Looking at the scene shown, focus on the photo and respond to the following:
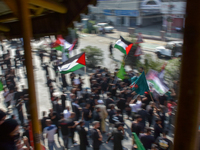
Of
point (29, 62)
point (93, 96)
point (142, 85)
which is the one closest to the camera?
point (29, 62)

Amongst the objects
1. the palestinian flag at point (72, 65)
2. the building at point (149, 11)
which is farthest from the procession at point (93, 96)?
the building at point (149, 11)

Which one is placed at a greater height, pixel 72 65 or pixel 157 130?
pixel 72 65

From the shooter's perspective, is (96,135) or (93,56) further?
(93,56)

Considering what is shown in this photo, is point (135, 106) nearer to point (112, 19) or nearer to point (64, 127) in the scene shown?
point (64, 127)

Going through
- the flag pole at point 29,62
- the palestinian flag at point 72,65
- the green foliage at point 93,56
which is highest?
the flag pole at point 29,62

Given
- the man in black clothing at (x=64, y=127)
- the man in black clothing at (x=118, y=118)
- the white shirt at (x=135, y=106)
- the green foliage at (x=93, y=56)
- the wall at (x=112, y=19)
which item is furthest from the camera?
the wall at (x=112, y=19)

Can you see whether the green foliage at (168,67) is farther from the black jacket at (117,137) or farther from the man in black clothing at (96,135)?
the man in black clothing at (96,135)

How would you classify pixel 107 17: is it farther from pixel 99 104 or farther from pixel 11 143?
pixel 11 143

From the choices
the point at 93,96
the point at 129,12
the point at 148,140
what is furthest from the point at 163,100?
the point at 129,12

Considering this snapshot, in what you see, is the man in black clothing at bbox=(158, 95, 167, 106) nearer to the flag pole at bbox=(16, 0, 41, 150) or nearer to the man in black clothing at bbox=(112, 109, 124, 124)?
the man in black clothing at bbox=(112, 109, 124, 124)

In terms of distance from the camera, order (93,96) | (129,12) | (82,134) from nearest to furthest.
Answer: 1. (82,134)
2. (93,96)
3. (129,12)

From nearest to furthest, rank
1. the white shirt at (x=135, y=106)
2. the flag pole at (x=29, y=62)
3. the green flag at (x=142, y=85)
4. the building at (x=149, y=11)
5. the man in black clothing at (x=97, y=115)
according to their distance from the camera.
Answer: the flag pole at (x=29, y=62)
the man in black clothing at (x=97, y=115)
the green flag at (x=142, y=85)
the white shirt at (x=135, y=106)
the building at (x=149, y=11)

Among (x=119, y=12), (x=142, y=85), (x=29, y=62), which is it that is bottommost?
(x=142, y=85)

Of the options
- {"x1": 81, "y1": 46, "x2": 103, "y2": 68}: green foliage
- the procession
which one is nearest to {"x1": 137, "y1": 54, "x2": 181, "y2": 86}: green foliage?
the procession
